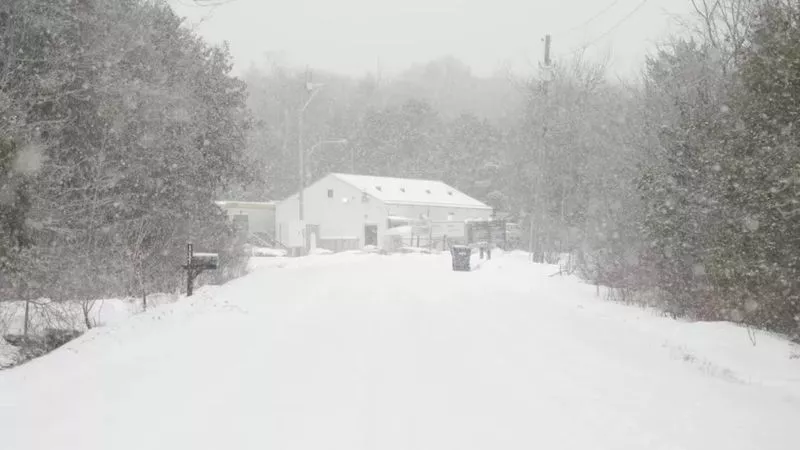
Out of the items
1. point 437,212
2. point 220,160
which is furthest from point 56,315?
point 437,212

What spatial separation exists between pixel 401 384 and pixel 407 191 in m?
52.4

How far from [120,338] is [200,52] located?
1287cm

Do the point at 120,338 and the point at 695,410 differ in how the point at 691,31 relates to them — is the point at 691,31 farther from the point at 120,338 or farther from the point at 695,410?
the point at 120,338

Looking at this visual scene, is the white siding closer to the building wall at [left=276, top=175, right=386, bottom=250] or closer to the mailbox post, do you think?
the building wall at [left=276, top=175, right=386, bottom=250]

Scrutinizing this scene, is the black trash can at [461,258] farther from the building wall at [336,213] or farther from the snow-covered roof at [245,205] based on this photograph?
the snow-covered roof at [245,205]

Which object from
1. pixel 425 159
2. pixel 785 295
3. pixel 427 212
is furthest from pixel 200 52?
pixel 425 159

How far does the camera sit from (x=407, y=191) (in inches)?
2302

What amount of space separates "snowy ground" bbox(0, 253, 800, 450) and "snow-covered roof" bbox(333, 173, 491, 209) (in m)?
42.5

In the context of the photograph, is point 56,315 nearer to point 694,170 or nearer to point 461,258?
point 694,170

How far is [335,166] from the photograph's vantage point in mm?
79250

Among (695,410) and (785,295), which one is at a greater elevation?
(785,295)

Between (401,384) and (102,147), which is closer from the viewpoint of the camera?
(401,384)

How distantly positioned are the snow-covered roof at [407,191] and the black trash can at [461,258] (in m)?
27.8

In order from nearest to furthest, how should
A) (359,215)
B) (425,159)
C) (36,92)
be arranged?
(36,92)
(359,215)
(425,159)
